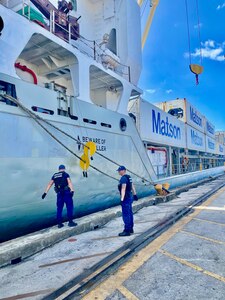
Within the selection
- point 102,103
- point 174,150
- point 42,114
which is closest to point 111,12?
point 102,103

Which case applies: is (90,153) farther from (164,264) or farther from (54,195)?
(164,264)

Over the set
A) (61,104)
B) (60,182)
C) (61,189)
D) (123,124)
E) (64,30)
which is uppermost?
(64,30)

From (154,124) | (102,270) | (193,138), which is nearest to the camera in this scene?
(102,270)

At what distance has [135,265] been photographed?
3.26m

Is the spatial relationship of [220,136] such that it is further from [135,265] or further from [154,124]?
[135,265]

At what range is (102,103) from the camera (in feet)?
29.0

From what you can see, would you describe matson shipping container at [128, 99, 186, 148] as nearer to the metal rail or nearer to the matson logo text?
the matson logo text

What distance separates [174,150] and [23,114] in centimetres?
1319

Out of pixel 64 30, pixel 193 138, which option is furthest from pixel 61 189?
pixel 193 138

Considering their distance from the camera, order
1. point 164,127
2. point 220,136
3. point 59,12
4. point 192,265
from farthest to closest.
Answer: point 220,136
point 164,127
point 59,12
point 192,265

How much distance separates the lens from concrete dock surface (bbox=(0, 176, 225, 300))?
8.55 feet

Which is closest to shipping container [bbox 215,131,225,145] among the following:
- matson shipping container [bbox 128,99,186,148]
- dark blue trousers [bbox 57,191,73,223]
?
matson shipping container [bbox 128,99,186,148]

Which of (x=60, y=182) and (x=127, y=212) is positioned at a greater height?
(x=60, y=182)

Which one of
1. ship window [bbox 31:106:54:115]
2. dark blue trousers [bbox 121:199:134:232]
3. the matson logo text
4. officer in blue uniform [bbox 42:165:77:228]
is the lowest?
dark blue trousers [bbox 121:199:134:232]
